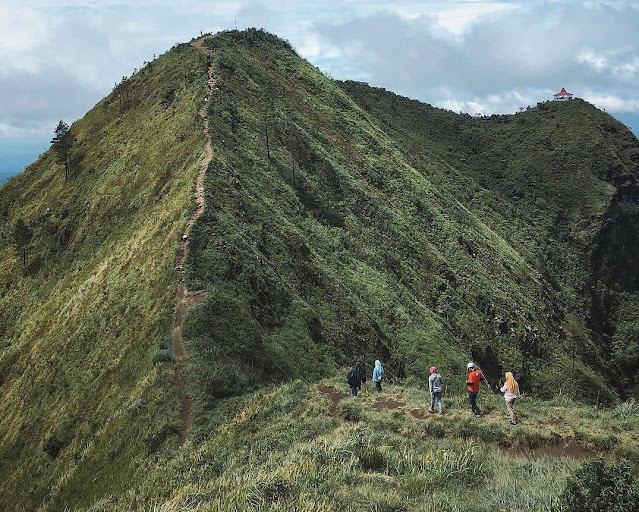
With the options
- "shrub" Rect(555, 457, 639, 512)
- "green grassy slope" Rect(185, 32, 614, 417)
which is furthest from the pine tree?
"shrub" Rect(555, 457, 639, 512)

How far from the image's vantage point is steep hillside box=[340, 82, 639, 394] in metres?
102

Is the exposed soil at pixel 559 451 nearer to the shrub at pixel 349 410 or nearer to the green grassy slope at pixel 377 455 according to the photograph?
the green grassy slope at pixel 377 455

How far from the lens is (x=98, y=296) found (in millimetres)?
34906

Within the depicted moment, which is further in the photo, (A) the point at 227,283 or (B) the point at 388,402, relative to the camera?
(A) the point at 227,283

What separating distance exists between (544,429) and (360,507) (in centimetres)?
897

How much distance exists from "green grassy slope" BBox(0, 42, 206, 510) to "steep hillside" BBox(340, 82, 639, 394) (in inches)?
2286

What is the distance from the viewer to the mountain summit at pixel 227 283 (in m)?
22.8

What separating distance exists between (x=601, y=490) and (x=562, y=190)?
134003 mm

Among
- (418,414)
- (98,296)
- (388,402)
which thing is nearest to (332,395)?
(388,402)

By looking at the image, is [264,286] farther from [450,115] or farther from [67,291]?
[450,115]

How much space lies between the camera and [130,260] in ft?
120

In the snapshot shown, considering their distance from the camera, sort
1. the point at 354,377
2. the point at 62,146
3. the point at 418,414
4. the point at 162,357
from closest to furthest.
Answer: the point at 418,414 → the point at 354,377 → the point at 162,357 → the point at 62,146

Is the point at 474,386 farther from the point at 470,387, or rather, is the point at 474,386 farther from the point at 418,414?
the point at 418,414

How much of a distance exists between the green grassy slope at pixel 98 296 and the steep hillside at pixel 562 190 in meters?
58.1
